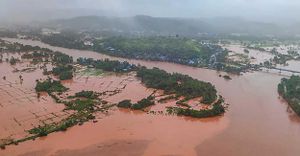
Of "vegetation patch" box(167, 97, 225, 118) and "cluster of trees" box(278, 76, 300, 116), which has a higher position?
"cluster of trees" box(278, 76, 300, 116)

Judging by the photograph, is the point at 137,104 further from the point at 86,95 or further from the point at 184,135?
the point at 184,135

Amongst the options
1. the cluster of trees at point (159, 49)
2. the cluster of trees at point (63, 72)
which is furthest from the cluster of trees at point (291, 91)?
the cluster of trees at point (63, 72)

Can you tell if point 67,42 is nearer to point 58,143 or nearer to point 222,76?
point 222,76

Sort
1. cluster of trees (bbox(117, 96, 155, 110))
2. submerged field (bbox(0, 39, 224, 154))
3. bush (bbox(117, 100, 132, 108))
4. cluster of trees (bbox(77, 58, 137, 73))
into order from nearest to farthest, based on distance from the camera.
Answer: submerged field (bbox(0, 39, 224, 154)) → cluster of trees (bbox(117, 96, 155, 110)) → bush (bbox(117, 100, 132, 108)) → cluster of trees (bbox(77, 58, 137, 73))

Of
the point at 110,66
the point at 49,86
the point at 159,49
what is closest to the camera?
the point at 49,86

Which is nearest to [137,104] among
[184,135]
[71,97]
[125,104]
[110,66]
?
[125,104]

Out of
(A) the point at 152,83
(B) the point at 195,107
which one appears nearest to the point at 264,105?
(B) the point at 195,107

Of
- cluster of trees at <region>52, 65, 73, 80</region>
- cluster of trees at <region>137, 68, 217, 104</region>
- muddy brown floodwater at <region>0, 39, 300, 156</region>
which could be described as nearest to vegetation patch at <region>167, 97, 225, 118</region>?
muddy brown floodwater at <region>0, 39, 300, 156</region>

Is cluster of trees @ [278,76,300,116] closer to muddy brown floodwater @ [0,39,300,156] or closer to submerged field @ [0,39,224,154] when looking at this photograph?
muddy brown floodwater @ [0,39,300,156]
